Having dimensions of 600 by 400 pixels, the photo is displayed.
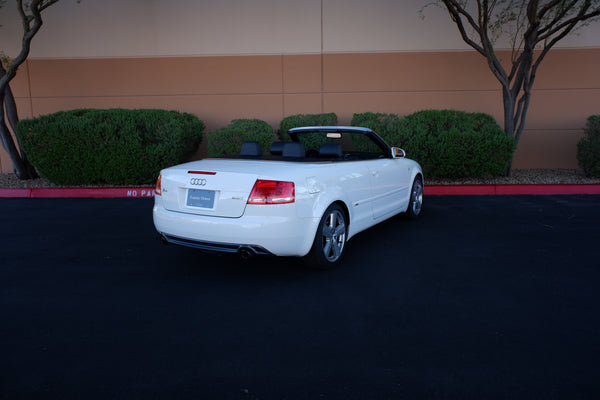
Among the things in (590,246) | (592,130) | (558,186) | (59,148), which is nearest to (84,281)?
(590,246)

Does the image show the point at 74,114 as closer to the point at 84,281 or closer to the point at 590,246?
the point at 84,281

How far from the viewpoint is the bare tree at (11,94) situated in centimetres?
1034

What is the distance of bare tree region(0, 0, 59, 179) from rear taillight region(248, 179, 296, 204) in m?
8.88

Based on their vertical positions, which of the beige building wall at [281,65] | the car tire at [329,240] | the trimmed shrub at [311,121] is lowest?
the car tire at [329,240]

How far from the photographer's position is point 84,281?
4.52 metres

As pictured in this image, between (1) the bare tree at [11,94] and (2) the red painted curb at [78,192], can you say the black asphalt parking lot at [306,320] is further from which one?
(1) the bare tree at [11,94]

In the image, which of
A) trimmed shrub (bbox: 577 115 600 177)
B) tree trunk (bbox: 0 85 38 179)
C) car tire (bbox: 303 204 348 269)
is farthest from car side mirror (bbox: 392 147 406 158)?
tree trunk (bbox: 0 85 38 179)

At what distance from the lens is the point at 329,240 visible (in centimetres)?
484

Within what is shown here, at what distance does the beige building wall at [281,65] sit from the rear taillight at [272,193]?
8.72m

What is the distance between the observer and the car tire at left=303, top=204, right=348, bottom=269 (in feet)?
15.1

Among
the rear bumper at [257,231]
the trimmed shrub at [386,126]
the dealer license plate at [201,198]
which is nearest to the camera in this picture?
the rear bumper at [257,231]

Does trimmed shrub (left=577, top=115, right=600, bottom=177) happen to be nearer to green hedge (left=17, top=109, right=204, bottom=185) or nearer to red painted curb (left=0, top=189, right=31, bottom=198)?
green hedge (left=17, top=109, right=204, bottom=185)

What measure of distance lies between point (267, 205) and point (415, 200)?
3.75m

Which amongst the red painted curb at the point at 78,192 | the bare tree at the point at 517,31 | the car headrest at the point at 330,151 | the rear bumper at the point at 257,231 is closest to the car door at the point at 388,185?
the car headrest at the point at 330,151
